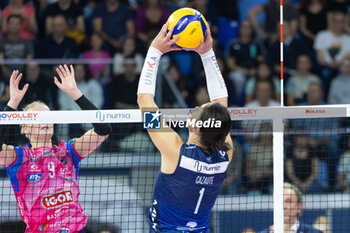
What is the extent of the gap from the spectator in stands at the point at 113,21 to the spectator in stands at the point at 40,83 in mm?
2396

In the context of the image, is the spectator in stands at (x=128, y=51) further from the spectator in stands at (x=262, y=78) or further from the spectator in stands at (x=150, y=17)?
the spectator in stands at (x=262, y=78)

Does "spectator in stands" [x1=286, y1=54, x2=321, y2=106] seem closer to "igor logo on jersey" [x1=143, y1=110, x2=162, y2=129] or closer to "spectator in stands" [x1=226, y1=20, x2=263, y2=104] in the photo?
"spectator in stands" [x1=226, y1=20, x2=263, y2=104]

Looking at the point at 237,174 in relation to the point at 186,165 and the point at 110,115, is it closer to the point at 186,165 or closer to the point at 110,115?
the point at 110,115

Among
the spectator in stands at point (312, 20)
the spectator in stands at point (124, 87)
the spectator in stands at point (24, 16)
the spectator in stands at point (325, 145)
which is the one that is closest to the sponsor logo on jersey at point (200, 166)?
the spectator in stands at point (325, 145)

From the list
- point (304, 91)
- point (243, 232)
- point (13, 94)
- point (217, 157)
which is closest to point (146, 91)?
point (217, 157)

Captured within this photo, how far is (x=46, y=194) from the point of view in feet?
21.0

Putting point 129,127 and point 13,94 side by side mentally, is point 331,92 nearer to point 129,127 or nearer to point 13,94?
point 129,127

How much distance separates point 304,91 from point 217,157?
7.41 m

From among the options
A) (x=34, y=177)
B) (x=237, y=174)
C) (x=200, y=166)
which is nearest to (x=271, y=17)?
(x=237, y=174)

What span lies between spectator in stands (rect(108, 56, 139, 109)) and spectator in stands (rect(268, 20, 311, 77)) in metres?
3.00

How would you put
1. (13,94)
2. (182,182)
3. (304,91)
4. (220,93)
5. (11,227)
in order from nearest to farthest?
(182,182)
(220,93)
(13,94)
(11,227)
(304,91)

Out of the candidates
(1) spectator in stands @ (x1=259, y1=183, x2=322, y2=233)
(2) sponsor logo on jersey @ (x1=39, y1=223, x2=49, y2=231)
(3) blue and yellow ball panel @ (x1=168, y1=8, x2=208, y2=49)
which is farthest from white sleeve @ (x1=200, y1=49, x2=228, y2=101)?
(1) spectator in stands @ (x1=259, y1=183, x2=322, y2=233)

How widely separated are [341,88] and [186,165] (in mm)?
8071

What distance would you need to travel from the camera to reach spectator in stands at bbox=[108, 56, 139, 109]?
11.3 metres
